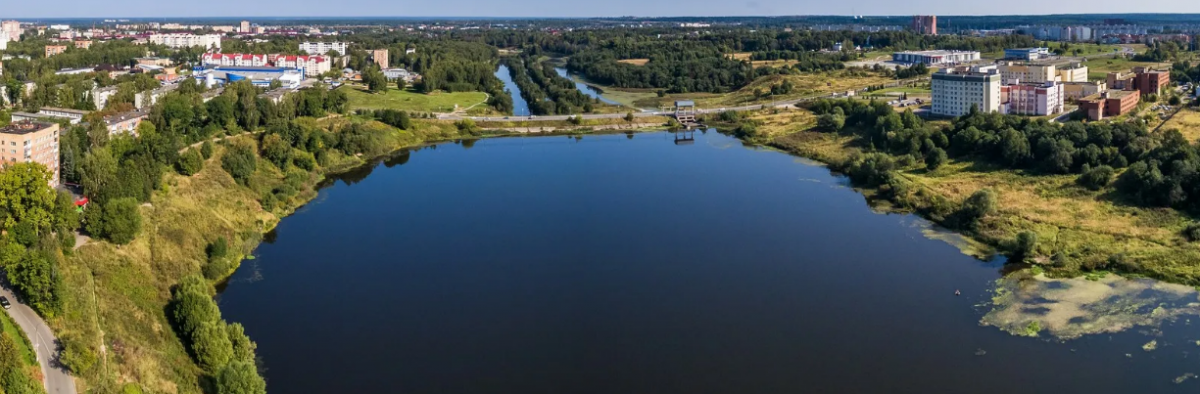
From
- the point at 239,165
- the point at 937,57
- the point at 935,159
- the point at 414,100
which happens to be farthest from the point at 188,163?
the point at 937,57

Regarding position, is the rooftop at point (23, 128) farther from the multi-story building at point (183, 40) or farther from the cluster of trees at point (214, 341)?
the multi-story building at point (183, 40)

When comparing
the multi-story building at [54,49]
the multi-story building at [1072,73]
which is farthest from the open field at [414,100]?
the multi-story building at [54,49]

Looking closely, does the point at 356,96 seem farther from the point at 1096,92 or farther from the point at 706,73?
the point at 1096,92

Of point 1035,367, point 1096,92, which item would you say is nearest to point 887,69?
point 1096,92

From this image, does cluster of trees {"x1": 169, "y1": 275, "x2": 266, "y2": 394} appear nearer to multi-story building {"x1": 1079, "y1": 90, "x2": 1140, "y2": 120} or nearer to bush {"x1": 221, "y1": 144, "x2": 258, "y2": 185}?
bush {"x1": 221, "y1": 144, "x2": 258, "y2": 185}

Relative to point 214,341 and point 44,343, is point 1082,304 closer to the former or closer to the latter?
point 214,341

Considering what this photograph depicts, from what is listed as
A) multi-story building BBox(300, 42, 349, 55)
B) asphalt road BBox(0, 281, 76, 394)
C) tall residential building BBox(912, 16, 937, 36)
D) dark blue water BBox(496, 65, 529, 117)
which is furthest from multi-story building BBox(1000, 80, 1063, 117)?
tall residential building BBox(912, 16, 937, 36)

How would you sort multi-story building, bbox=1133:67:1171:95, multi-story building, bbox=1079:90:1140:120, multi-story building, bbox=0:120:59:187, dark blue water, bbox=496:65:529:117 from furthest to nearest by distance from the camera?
dark blue water, bbox=496:65:529:117 < multi-story building, bbox=1133:67:1171:95 < multi-story building, bbox=1079:90:1140:120 < multi-story building, bbox=0:120:59:187
